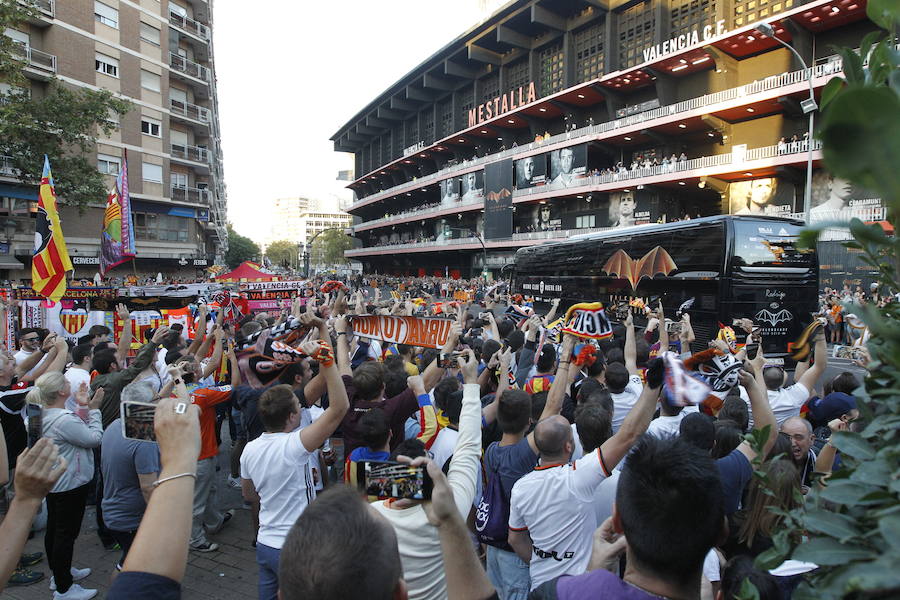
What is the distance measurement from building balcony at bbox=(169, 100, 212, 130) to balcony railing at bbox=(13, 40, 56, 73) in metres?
8.01

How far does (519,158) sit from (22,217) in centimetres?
3336

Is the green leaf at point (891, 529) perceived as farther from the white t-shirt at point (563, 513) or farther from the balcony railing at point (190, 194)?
the balcony railing at point (190, 194)

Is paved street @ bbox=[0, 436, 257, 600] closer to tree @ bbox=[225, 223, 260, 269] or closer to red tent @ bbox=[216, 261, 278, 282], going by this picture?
red tent @ bbox=[216, 261, 278, 282]

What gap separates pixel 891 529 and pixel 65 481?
5.33 metres

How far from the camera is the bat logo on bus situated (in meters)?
14.1

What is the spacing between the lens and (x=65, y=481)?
14.0 feet

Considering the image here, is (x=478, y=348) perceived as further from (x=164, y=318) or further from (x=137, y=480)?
(x=164, y=318)

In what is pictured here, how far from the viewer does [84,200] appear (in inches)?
983

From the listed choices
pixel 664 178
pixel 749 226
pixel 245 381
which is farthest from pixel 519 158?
pixel 245 381

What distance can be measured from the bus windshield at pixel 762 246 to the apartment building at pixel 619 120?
2.65 meters

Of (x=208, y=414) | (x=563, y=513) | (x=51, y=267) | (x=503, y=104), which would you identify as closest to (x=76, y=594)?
(x=208, y=414)

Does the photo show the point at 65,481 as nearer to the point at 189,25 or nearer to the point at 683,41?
the point at 683,41

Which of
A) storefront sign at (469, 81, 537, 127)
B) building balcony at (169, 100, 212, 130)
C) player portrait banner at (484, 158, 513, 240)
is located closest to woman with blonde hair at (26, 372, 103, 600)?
building balcony at (169, 100, 212, 130)

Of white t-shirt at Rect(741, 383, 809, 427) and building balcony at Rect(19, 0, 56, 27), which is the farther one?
building balcony at Rect(19, 0, 56, 27)
